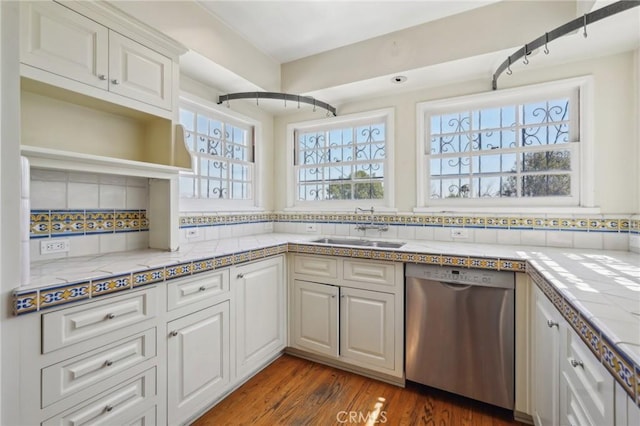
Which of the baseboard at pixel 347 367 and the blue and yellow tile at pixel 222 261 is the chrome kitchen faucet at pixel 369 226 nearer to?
the baseboard at pixel 347 367

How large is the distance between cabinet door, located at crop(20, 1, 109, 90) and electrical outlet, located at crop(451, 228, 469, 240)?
2.56m

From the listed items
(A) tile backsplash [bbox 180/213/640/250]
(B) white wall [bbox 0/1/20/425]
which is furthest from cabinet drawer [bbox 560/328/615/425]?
(B) white wall [bbox 0/1/20/425]

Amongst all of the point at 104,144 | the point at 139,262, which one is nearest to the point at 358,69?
the point at 104,144

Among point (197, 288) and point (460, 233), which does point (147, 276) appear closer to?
point (197, 288)

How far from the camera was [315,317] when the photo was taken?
230 centimetres

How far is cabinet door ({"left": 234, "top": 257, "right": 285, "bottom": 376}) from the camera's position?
1955 mm

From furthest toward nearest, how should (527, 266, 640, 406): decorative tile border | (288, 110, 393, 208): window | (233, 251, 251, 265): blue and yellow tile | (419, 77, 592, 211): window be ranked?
1. (288, 110, 393, 208): window
2. (419, 77, 592, 211): window
3. (233, 251, 251, 265): blue and yellow tile
4. (527, 266, 640, 406): decorative tile border

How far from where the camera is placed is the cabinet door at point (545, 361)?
1.21 metres

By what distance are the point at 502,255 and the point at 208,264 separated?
1756 millimetres

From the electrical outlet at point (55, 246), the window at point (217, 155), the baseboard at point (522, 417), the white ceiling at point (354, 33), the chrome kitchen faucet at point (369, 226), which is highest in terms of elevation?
the white ceiling at point (354, 33)

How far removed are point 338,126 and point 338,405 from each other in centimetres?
246

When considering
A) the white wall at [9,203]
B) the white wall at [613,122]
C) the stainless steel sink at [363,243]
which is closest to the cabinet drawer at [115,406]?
the white wall at [9,203]

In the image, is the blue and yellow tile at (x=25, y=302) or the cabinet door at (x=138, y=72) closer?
the blue and yellow tile at (x=25, y=302)

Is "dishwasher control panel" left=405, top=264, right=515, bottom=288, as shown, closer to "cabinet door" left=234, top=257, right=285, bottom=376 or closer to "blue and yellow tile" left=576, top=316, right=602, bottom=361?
"blue and yellow tile" left=576, top=316, right=602, bottom=361
